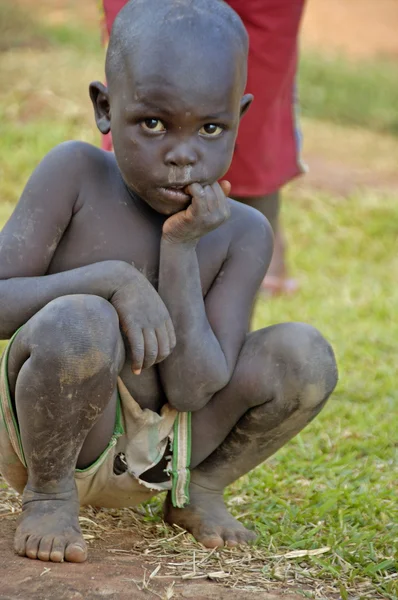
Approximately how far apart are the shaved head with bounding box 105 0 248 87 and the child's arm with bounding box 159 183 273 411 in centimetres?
31

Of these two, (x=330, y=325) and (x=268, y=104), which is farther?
(x=330, y=325)

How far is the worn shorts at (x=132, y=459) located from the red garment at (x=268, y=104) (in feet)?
7.11

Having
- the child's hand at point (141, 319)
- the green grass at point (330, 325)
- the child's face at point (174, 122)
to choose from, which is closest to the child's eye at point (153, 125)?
the child's face at point (174, 122)

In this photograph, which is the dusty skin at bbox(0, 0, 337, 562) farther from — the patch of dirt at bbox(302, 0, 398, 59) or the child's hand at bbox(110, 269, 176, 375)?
the patch of dirt at bbox(302, 0, 398, 59)

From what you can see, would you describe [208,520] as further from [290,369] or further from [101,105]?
[101,105]

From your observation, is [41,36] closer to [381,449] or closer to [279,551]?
[381,449]

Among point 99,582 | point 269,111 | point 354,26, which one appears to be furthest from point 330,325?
point 354,26

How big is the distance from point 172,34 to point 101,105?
0.28m

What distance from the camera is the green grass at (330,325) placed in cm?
281

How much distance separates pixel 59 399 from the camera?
2355mm

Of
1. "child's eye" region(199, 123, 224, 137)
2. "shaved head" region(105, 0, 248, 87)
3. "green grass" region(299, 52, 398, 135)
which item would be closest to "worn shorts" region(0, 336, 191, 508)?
"child's eye" region(199, 123, 224, 137)

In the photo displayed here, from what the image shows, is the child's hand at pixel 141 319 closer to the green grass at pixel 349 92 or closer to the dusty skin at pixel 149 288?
the dusty skin at pixel 149 288

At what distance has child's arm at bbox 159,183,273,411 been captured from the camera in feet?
8.23

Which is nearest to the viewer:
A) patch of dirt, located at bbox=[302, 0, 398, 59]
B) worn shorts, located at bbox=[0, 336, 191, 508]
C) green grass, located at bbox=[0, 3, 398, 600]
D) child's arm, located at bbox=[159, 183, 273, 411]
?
child's arm, located at bbox=[159, 183, 273, 411]
